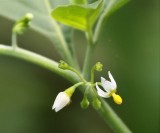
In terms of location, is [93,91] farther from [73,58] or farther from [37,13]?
[37,13]

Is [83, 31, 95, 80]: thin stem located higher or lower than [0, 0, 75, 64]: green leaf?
lower

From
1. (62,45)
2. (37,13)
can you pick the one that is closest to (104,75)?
(37,13)

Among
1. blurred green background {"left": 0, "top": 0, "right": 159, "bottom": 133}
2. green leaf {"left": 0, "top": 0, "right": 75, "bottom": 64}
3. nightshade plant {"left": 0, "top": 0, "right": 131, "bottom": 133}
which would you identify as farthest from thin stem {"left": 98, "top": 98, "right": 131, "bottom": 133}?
blurred green background {"left": 0, "top": 0, "right": 159, "bottom": 133}

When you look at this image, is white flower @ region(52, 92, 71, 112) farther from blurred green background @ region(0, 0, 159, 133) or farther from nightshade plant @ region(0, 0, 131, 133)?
blurred green background @ region(0, 0, 159, 133)

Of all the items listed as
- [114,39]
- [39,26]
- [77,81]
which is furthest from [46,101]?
[77,81]

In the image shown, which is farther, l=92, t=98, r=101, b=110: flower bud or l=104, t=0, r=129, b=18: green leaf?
l=104, t=0, r=129, b=18: green leaf

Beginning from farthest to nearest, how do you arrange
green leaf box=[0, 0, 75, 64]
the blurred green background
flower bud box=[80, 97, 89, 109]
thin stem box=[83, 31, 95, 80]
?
1. the blurred green background
2. green leaf box=[0, 0, 75, 64]
3. thin stem box=[83, 31, 95, 80]
4. flower bud box=[80, 97, 89, 109]

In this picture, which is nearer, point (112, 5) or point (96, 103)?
point (96, 103)
